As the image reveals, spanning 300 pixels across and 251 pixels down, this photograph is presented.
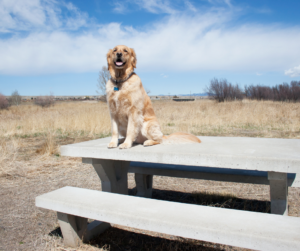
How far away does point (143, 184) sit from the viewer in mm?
3375

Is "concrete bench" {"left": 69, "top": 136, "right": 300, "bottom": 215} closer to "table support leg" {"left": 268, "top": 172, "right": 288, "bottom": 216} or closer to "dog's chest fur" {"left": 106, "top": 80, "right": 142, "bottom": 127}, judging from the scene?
"table support leg" {"left": 268, "top": 172, "right": 288, "bottom": 216}

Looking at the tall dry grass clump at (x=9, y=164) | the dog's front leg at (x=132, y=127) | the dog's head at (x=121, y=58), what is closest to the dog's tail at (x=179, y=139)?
the dog's front leg at (x=132, y=127)

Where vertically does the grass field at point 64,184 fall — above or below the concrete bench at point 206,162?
below

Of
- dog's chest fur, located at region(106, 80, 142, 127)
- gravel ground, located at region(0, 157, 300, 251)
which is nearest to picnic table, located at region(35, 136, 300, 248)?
gravel ground, located at region(0, 157, 300, 251)

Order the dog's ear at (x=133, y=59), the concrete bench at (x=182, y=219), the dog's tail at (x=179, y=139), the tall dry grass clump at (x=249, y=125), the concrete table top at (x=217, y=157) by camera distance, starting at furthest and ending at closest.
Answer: the tall dry grass clump at (x=249, y=125)
the dog's tail at (x=179, y=139)
the dog's ear at (x=133, y=59)
the concrete table top at (x=217, y=157)
the concrete bench at (x=182, y=219)

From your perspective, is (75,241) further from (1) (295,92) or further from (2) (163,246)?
(1) (295,92)

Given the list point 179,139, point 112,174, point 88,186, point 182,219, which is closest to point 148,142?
point 179,139

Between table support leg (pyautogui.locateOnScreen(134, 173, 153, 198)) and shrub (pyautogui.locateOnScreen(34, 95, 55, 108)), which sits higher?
shrub (pyautogui.locateOnScreen(34, 95, 55, 108))

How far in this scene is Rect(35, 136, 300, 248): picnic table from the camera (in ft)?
6.15

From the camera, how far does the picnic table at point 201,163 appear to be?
187cm

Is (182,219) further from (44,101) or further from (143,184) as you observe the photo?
(44,101)

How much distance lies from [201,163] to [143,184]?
5.10ft

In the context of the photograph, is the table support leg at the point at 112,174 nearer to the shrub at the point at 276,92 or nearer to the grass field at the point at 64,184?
the grass field at the point at 64,184

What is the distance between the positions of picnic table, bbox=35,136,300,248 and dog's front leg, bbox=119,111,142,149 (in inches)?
4.4
